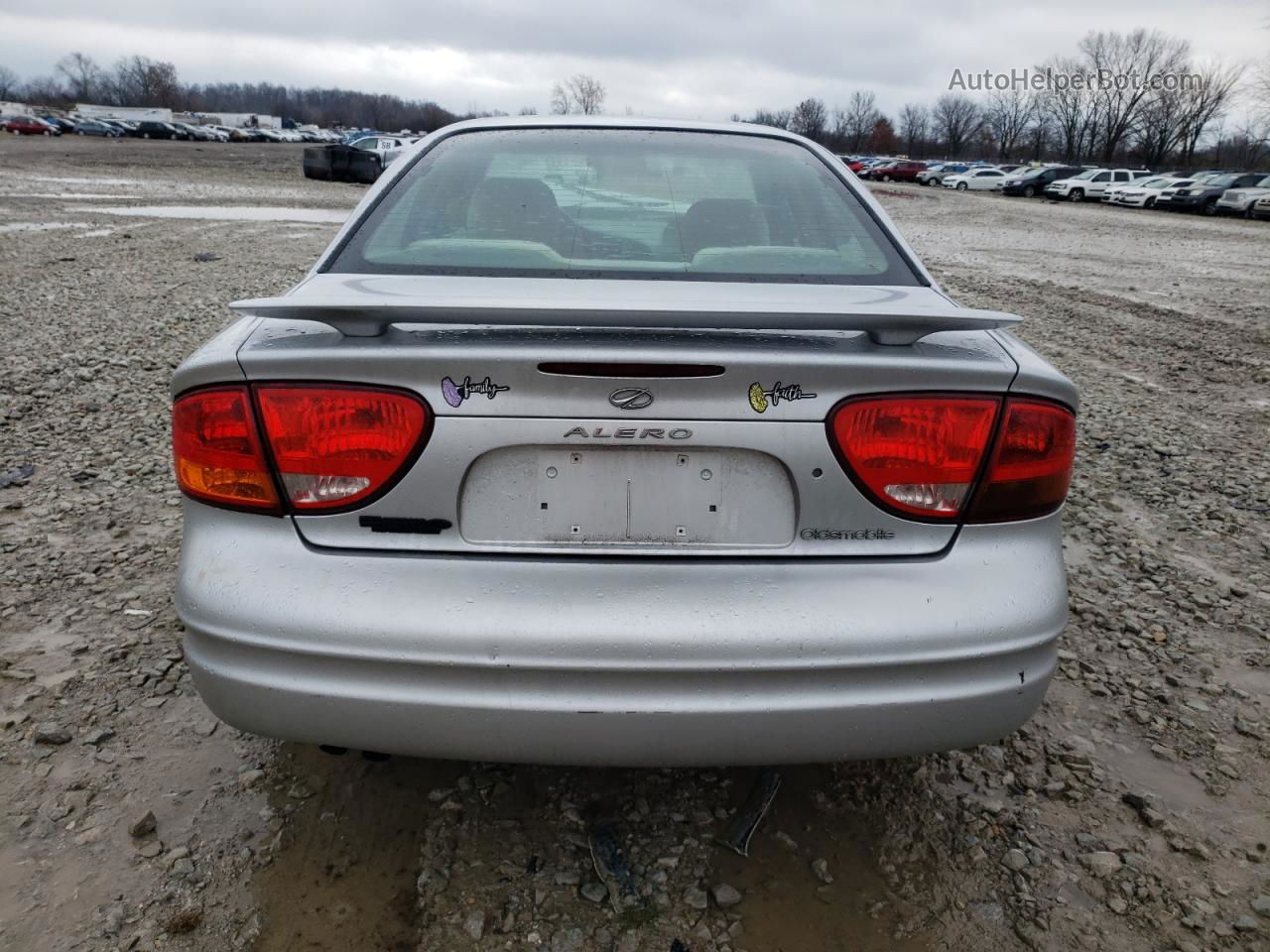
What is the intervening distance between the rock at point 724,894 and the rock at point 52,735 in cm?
174

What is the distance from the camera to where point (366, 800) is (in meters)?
2.20

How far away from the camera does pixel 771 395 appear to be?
164cm

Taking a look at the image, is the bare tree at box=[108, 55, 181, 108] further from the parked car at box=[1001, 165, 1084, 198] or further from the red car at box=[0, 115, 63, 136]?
the parked car at box=[1001, 165, 1084, 198]

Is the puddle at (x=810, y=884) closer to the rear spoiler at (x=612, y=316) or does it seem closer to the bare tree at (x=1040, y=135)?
the rear spoiler at (x=612, y=316)

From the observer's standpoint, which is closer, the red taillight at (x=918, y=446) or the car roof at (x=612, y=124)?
the red taillight at (x=918, y=446)

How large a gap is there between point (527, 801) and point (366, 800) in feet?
1.29

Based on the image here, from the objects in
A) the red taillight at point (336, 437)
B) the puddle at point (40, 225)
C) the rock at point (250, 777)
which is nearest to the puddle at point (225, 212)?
the puddle at point (40, 225)

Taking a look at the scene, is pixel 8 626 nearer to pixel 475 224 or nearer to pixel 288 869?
pixel 288 869

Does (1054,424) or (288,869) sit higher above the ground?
(1054,424)

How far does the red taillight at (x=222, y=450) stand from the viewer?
169cm

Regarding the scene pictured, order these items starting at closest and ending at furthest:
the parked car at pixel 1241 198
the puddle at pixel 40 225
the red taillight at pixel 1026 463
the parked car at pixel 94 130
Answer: the red taillight at pixel 1026 463 < the puddle at pixel 40 225 < the parked car at pixel 1241 198 < the parked car at pixel 94 130

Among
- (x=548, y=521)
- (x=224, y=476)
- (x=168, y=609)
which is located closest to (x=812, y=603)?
(x=548, y=521)

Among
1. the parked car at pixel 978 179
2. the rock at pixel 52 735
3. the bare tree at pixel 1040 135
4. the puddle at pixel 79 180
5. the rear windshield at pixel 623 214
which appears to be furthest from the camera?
the bare tree at pixel 1040 135

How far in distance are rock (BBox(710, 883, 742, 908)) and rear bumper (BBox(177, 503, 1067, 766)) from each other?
439mm
